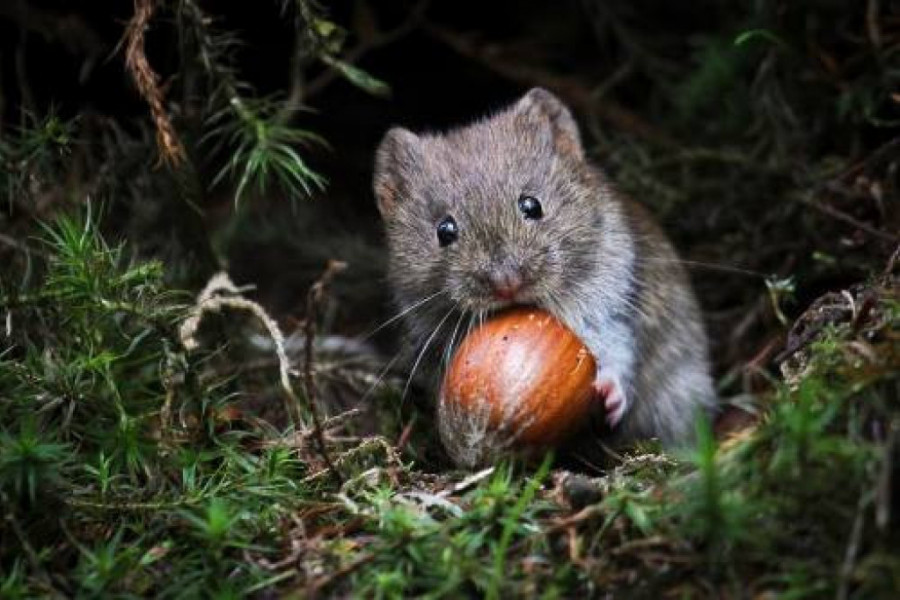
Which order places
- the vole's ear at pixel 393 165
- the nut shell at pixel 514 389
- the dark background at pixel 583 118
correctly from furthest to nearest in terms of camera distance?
the dark background at pixel 583 118 < the vole's ear at pixel 393 165 < the nut shell at pixel 514 389

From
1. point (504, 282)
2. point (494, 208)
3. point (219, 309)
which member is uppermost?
point (494, 208)

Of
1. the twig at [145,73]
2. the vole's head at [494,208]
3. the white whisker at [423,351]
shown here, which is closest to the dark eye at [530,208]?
the vole's head at [494,208]

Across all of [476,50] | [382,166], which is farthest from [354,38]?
[382,166]

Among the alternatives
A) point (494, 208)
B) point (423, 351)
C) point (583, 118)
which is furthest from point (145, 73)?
point (583, 118)

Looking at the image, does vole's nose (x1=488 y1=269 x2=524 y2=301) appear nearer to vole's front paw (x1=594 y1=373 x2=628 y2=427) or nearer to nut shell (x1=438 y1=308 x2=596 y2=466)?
nut shell (x1=438 y1=308 x2=596 y2=466)

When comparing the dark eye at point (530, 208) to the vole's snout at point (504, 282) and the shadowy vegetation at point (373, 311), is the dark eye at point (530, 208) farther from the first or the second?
the shadowy vegetation at point (373, 311)

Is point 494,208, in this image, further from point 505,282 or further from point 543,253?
point 505,282

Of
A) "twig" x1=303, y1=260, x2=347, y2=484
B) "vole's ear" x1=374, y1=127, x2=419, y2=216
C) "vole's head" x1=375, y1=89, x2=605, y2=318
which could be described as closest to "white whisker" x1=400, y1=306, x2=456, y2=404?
"vole's head" x1=375, y1=89, x2=605, y2=318
